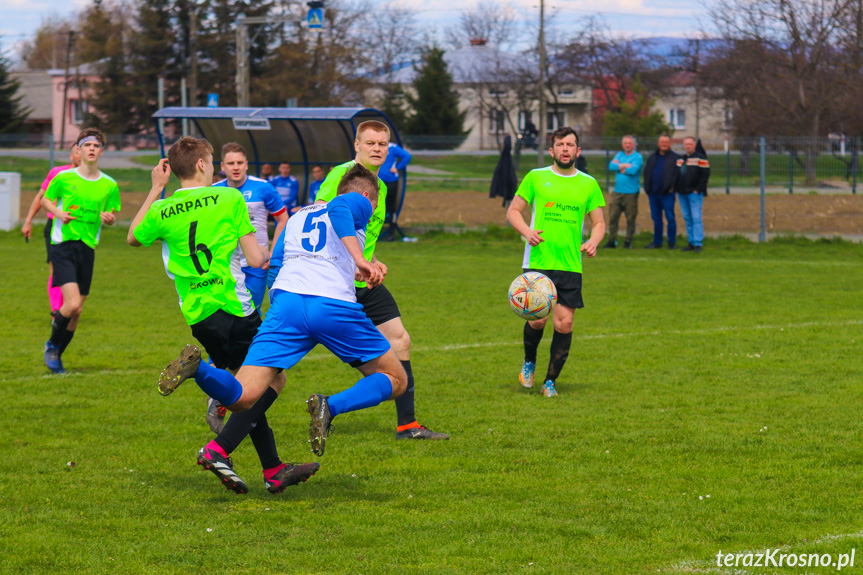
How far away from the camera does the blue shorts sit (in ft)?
15.7

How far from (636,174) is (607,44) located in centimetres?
4091

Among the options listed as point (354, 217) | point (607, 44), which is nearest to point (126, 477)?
point (354, 217)

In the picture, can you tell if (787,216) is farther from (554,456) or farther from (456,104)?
(456,104)

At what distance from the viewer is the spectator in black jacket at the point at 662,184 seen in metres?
18.5

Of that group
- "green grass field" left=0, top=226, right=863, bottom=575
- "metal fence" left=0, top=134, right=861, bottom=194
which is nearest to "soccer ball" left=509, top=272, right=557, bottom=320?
"green grass field" left=0, top=226, right=863, bottom=575

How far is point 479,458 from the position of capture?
5.76 meters

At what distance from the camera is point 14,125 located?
185ft

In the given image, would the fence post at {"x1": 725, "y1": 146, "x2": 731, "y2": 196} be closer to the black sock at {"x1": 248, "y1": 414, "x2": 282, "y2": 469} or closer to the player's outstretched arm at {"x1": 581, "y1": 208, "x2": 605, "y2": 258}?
the player's outstretched arm at {"x1": 581, "y1": 208, "x2": 605, "y2": 258}

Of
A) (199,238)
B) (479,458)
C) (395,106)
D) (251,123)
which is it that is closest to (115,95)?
(395,106)

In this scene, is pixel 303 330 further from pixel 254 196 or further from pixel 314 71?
pixel 314 71

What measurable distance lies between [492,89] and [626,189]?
43.3 metres

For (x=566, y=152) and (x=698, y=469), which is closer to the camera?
(x=698, y=469)

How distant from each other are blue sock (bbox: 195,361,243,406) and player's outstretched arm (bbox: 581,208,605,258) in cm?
348

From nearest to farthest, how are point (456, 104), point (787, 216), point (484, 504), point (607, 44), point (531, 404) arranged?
point (484, 504)
point (531, 404)
point (787, 216)
point (456, 104)
point (607, 44)
